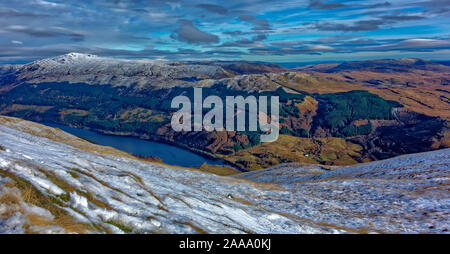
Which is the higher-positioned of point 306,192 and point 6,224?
point 6,224

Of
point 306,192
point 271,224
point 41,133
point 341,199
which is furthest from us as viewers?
point 41,133

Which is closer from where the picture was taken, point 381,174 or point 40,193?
point 40,193
